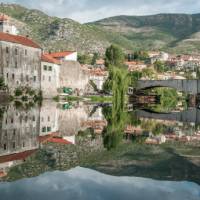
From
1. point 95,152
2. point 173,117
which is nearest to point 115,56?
point 173,117

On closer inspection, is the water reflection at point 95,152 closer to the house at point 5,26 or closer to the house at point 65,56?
the house at point 5,26

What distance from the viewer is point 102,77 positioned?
12594cm

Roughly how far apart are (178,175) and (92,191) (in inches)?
161

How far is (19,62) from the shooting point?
6625cm

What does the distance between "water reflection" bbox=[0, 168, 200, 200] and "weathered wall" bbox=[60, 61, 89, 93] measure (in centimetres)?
7166

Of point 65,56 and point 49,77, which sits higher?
point 65,56

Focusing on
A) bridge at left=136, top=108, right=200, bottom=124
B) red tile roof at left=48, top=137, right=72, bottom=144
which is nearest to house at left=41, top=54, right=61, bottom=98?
bridge at left=136, top=108, right=200, bottom=124

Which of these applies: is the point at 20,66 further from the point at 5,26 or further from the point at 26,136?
A: the point at 26,136

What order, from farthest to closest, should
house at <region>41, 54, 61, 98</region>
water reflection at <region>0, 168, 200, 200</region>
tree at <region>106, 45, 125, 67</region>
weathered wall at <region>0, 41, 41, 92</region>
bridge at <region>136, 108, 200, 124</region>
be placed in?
tree at <region>106, 45, 125, 67</region> → house at <region>41, 54, 61, 98</region> → weathered wall at <region>0, 41, 41, 92</region> → bridge at <region>136, 108, 200, 124</region> → water reflection at <region>0, 168, 200, 200</region>

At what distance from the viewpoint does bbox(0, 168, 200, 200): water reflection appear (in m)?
12.2

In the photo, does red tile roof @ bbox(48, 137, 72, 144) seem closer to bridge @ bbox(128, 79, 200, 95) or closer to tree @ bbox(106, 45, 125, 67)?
bridge @ bbox(128, 79, 200, 95)

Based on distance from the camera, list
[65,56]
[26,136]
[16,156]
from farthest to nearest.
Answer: [65,56]
[26,136]
[16,156]

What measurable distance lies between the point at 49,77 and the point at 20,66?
12.0m

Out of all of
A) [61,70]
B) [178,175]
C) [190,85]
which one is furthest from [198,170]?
[190,85]
